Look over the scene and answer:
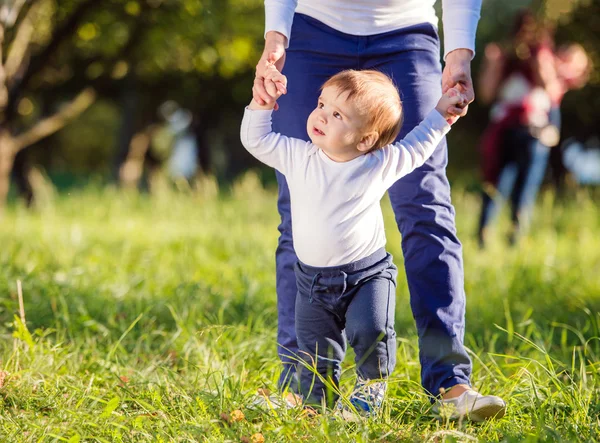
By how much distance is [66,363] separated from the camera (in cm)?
284

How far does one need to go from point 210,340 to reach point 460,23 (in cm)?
161

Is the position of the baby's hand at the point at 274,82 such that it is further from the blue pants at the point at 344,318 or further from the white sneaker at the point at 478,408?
the white sneaker at the point at 478,408

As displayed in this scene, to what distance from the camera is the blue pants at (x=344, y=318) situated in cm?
234

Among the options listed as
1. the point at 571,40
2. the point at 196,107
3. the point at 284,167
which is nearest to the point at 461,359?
the point at 284,167

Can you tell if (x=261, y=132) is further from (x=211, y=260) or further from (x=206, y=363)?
(x=211, y=260)

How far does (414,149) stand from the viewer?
7.81ft

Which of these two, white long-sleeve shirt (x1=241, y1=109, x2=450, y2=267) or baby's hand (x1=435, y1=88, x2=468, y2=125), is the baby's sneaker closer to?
white long-sleeve shirt (x1=241, y1=109, x2=450, y2=267)

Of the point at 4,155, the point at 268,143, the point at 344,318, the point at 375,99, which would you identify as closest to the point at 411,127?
the point at 375,99

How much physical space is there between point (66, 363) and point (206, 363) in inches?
20.9

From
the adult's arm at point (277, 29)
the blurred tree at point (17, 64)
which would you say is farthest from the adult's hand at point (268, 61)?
the blurred tree at point (17, 64)

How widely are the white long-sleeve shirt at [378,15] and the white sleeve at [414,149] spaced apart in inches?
10.7

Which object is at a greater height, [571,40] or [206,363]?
[571,40]

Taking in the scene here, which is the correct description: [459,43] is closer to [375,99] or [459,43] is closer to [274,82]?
[375,99]

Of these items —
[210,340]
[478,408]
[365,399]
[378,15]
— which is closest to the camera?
[478,408]
